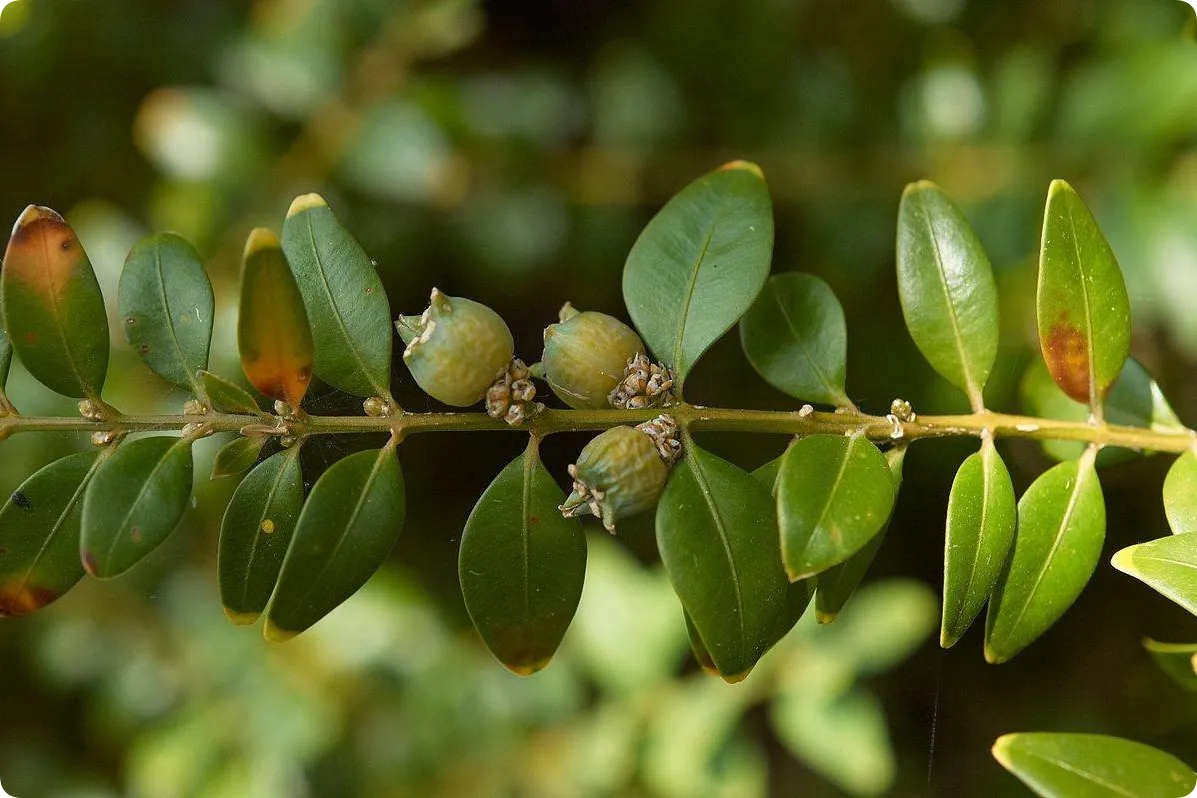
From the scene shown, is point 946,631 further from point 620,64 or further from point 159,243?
point 620,64

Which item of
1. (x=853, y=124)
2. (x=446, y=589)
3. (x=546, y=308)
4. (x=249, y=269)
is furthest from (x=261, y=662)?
(x=853, y=124)

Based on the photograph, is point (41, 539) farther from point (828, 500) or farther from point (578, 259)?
point (578, 259)

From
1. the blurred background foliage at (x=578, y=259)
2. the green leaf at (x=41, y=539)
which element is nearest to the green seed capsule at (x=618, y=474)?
the green leaf at (x=41, y=539)

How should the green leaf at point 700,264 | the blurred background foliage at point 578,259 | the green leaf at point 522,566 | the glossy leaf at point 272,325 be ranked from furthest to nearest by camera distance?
the blurred background foliage at point 578,259 < the green leaf at point 700,264 < the green leaf at point 522,566 < the glossy leaf at point 272,325

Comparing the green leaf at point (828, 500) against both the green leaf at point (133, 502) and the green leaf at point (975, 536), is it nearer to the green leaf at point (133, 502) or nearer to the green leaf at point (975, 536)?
the green leaf at point (975, 536)

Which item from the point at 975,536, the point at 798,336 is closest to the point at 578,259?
the point at 798,336

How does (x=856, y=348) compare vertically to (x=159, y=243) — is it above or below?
below
